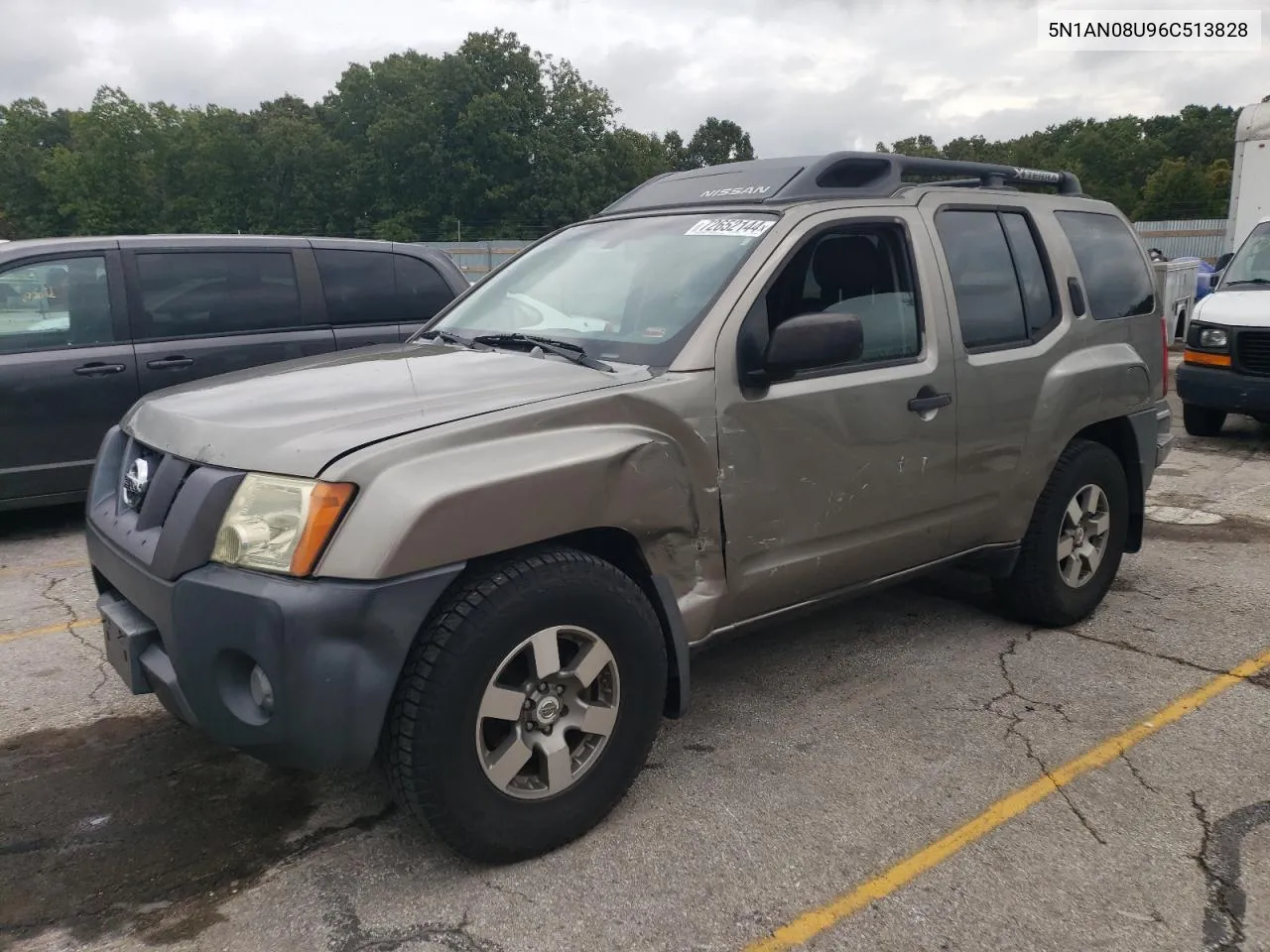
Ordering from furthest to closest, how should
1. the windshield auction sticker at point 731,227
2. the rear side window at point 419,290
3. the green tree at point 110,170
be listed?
the green tree at point 110,170 → the rear side window at point 419,290 → the windshield auction sticker at point 731,227

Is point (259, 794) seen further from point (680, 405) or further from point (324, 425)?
point (680, 405)

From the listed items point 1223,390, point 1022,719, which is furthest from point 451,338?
point 1223,390

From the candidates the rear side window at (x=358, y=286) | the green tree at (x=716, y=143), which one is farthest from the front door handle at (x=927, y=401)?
the green tree at (x=716, y=143)

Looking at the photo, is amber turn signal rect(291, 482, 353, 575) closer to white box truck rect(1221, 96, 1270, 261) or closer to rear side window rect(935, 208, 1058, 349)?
rear side window rect(935, 208, 1058, 349)

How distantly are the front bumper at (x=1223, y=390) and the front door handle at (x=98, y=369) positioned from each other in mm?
8452

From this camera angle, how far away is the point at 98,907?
2479 mm

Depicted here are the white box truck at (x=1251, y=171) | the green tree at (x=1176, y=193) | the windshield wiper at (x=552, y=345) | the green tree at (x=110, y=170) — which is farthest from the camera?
the green tree at (x=110, y=170)

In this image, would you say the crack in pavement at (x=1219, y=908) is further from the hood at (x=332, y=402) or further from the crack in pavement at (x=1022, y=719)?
the hood at (x=332, y=402)

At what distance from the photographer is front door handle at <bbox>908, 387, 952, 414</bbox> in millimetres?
3480

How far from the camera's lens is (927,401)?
352cm

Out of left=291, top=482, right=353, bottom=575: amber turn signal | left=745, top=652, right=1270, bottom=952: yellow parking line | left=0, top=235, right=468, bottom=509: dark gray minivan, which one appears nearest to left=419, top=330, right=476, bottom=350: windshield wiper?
left=291, top=482, right=353, bottom=575: amber turn signal

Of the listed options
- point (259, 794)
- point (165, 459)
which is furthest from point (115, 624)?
point (259, 794)

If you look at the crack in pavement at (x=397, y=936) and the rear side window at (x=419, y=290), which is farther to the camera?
the rear side window at (x=419, y=290)

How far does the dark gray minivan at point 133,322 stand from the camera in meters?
5.72
